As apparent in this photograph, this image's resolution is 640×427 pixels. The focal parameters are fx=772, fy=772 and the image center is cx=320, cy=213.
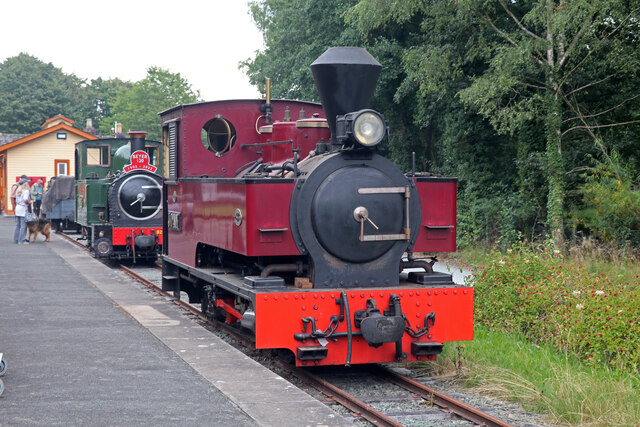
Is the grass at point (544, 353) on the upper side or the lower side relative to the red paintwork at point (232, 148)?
lower

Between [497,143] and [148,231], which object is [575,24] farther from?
[148,231]

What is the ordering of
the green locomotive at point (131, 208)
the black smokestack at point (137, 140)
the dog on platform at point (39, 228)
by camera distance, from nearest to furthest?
the black smokestack at point (137, 140)
the green locomotive at point (131, 208)
the dog on platform at point (39, 228)

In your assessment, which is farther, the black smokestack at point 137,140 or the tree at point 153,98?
the tree at point 153,98

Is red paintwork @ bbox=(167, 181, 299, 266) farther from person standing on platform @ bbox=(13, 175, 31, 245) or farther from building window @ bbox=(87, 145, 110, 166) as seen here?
person standing on platform @ bbox=(13, 175, 31, 245)

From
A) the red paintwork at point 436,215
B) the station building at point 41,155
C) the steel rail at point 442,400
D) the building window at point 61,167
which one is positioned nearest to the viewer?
the steel rail at point 442,400

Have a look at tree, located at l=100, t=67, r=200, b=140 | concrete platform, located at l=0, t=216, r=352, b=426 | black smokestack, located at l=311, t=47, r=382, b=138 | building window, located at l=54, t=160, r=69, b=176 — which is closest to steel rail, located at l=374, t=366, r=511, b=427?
concrete platform, located at l=0, t=216, r=352, b=426

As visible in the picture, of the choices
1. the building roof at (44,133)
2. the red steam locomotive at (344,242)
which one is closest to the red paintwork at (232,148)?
the red steam locomotive at (344,242)

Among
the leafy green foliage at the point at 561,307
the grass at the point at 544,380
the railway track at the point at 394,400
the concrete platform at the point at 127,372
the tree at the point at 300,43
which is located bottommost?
the railway track at the point at 394,400

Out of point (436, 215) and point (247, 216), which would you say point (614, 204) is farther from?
point (247, 216)

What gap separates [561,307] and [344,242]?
2687 millimetres

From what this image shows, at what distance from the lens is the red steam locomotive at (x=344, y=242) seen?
21.8 feet

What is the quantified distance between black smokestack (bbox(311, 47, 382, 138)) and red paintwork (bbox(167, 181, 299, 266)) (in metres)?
0.90

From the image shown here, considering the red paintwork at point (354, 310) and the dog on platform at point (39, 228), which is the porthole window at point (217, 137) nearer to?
the red paintwork at point (354, 310)

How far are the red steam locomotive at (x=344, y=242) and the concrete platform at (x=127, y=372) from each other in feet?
1.95
